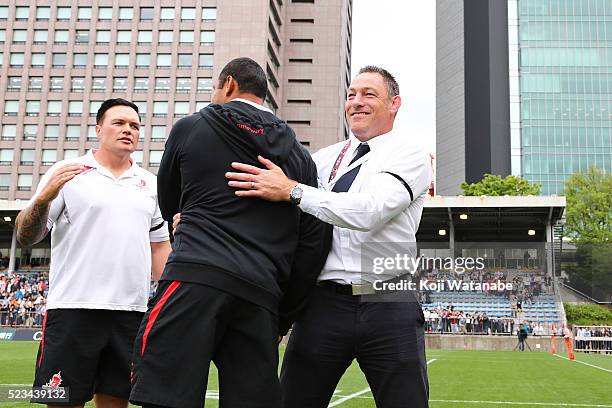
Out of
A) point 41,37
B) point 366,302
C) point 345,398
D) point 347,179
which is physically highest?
point 41,37

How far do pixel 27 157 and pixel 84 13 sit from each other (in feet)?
59.4

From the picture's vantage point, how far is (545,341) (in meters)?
30.0

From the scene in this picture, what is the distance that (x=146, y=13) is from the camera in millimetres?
75688

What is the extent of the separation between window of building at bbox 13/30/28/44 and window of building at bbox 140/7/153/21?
13547 mm

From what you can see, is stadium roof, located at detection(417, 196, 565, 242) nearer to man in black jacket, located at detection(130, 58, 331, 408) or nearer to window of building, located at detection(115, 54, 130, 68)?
man in black jacket, located at detection(130, 58, 331, 408)

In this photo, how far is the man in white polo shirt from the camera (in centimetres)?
389

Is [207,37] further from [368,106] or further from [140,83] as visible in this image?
[368,106]

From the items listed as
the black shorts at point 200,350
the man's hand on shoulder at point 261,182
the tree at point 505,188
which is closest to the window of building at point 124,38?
the tree at point 505,188

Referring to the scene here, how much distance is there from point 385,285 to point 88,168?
204cm

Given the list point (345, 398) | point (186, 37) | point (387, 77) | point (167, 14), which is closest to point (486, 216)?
point (345, 398)

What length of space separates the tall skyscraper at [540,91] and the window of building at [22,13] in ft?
206

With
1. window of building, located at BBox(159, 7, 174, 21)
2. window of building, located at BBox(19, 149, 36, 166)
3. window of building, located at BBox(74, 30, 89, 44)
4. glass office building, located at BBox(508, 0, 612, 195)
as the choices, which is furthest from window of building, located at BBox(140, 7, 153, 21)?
glass office building, located at BBox(508, 0, 612, 195)

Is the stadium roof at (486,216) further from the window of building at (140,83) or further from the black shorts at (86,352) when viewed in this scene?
the black shorts at (86,352)

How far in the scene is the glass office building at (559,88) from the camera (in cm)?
9012
